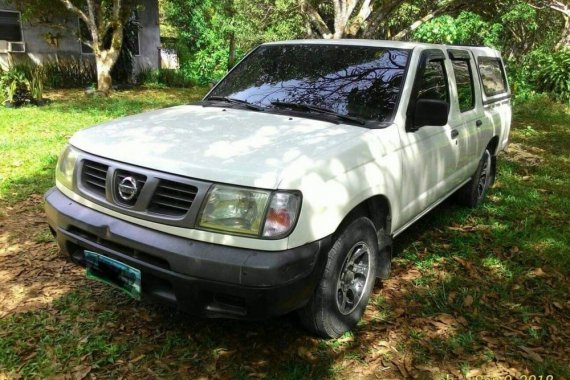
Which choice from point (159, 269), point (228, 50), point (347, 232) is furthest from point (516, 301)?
point (228, 50)

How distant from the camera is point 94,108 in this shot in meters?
11.5

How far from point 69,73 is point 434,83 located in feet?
49.1

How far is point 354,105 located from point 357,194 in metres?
0.90

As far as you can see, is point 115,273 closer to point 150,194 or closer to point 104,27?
point 150,194

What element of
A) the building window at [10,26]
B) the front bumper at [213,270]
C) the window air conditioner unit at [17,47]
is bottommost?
the front bumper at [213,270]

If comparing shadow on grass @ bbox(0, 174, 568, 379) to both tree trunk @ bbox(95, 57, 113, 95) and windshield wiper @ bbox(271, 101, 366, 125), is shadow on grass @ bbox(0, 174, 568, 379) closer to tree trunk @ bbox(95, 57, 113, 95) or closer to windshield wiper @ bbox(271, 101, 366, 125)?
windshield wiper @ bbox(271, 101, 366, 125)

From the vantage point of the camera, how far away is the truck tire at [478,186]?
17.2ft

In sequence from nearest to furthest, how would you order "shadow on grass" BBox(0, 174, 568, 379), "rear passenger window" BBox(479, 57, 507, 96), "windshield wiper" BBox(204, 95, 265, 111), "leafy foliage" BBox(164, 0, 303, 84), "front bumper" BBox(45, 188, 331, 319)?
"front bumper" BBox(45, 188, 331, 319), "shadow on grass" BBox(0, 174, 568, 379), "windshield wiper" BBox(204, 95, 265, 111), "rear passenger window" BBox(479, 57, 507, 96), "leafy foliage" BBox(164, 0, 303, 84)

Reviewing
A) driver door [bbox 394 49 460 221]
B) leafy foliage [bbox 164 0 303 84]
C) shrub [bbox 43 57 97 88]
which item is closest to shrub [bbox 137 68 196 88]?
leafy foliage [bbox 164 0 303 84]

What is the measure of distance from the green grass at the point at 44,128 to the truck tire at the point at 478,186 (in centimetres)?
476

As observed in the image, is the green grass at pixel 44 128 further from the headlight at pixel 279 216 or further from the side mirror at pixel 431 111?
the side mirror at pixel 431 111

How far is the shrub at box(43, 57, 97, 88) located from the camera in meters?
15.4

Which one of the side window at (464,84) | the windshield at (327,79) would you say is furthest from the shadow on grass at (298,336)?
the side window at (464,84)

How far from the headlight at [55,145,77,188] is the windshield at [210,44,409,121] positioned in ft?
4.34
